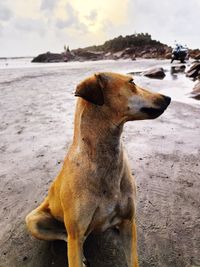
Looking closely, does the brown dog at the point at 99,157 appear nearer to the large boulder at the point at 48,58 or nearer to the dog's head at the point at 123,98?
the dog's head at the point at 123,98

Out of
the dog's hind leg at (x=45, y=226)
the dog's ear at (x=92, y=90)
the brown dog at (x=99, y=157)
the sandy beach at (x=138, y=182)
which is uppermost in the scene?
the dog's ear at (x=92, y=90)

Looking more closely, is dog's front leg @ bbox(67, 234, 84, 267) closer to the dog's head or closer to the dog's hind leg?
the dog's hind leg

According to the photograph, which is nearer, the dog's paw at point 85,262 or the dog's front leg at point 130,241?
the dog's front leg at point 130,241

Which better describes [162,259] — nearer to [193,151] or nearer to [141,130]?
[193,151]

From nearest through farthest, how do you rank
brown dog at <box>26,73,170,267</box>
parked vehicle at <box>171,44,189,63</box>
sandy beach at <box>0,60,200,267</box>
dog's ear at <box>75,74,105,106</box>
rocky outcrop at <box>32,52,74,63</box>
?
dog's ear at <box>75,74,105,106</box>, brown dog at <box>26,73,170,267</box>, sandy beach at <box>0,60,200,267</box>, parked vehicle at <box>171,44,189,63</box>, rocky outcrop at <box>32,52,74,63</box>

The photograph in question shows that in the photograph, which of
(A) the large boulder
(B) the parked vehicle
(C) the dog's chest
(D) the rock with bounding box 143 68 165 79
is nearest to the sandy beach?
(C) the dog's chest

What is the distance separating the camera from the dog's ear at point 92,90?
11.0 feet

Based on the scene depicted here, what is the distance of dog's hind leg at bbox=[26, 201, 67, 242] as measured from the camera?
416 centimetres

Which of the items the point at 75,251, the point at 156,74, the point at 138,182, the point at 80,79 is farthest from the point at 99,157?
the point at 156,74

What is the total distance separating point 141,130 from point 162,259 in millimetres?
5512

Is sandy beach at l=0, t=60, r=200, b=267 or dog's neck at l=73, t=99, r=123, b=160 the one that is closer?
dog's neck at l=73, t=99, r=123, b=160

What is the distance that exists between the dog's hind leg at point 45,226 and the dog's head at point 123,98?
1.54 m

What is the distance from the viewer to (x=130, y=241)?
12.6 feet

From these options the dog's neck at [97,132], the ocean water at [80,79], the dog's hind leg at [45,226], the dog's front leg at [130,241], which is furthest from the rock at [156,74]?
the dog's neck at [97,132]
